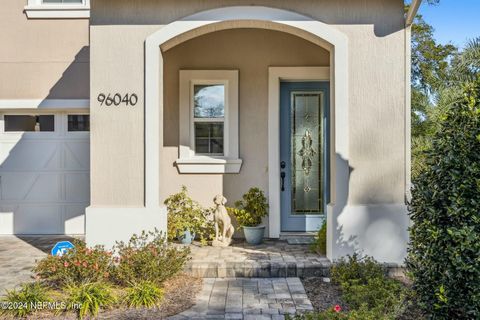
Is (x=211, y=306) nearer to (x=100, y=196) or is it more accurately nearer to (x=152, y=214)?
(x=152, y=214)

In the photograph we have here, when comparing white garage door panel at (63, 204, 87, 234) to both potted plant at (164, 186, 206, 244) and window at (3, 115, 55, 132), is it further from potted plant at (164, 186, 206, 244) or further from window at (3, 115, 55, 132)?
potted plant at (164, 186, 206, 244)

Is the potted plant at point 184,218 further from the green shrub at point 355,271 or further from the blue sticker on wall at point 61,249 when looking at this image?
the green shrub at point 355,271

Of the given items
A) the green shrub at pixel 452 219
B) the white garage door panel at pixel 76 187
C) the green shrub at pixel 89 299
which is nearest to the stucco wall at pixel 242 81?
the white garage door panel at pixel 76 187

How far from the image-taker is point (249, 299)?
4.38 m

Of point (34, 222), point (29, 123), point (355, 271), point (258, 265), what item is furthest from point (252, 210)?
point (29, 123)

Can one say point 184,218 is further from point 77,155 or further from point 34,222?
point 34,222

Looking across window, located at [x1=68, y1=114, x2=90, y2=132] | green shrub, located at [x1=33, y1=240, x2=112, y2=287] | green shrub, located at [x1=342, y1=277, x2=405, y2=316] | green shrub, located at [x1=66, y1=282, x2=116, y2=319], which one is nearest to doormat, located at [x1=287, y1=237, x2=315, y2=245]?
green shrub, located at [x1=342, y1=277, x2=405, y2=316]

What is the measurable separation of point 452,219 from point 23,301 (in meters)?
3.74

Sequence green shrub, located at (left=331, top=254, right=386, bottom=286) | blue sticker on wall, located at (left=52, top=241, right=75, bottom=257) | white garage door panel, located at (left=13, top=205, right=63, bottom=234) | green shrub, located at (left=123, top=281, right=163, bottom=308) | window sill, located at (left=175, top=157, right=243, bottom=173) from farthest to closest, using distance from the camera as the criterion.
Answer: white garage door panel, located at (left=13, top=205, right=63, bottom=234) < window sill, located at (left=175, top=157, right=243, bottom=173) < blue sticker on wall, located at (left=52, top=241, right=75, bottom=257) < green shrub, located at (left=331, top=254, right=386, bottom=286) < green shrub, located at (left=123, top=281, right=163, bottom=308)

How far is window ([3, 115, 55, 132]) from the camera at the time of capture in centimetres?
772

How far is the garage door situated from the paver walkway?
383 cm

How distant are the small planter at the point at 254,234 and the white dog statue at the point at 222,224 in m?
0.24

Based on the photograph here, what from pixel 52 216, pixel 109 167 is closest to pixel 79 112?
pixel 52 216

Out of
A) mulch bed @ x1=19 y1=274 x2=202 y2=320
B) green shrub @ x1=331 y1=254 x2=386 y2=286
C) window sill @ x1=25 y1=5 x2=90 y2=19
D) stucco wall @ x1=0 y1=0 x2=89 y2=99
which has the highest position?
window sill @ x1=25 y1=5 x2=90 y2=19
